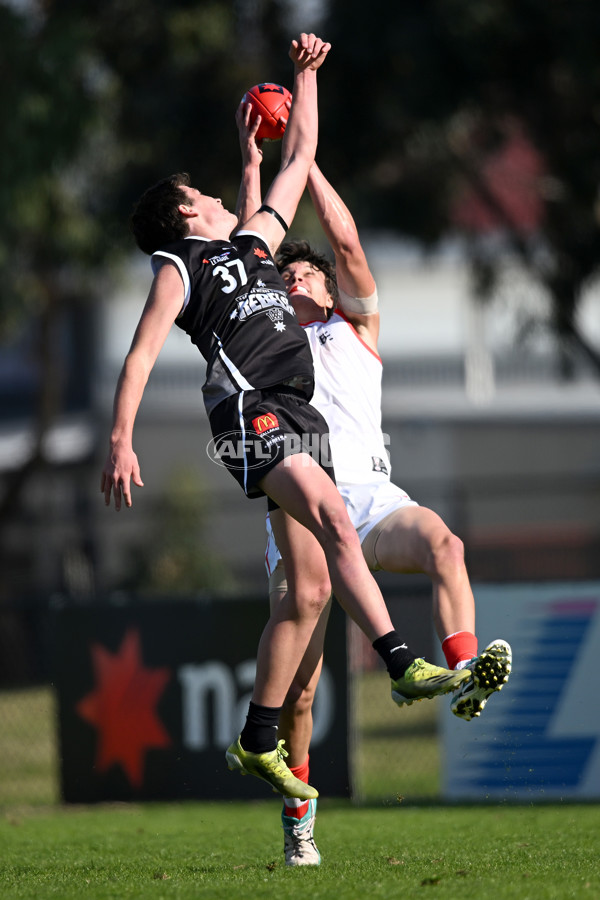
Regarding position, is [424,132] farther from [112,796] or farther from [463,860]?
[463,860]

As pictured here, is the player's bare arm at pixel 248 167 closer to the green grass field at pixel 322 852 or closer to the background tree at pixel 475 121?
the green grass field at pixel 322 852

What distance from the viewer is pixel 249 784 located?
955cm

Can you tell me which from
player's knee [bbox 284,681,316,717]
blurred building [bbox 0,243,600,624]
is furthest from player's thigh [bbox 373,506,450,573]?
blurred building [bbox 0,243,600,624]

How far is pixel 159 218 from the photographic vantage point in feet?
16.9

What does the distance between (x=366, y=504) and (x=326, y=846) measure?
2101mm

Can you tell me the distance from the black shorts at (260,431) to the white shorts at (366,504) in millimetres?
393

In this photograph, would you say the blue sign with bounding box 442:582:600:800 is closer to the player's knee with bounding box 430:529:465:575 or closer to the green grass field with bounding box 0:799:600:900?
the green grass field with bounding box 0:799:600:900

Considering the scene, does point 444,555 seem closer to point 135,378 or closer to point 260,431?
point 260,431

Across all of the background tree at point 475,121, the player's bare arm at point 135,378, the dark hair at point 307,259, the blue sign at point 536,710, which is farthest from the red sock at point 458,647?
the background tree at point 475,121

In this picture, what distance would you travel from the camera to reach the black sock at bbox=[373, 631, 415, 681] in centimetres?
466

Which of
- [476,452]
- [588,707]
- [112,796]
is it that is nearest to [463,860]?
[588,707]

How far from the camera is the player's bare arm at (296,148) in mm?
5215

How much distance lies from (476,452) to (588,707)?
15.6 metres

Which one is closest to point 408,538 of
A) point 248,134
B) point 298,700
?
point 298,700
